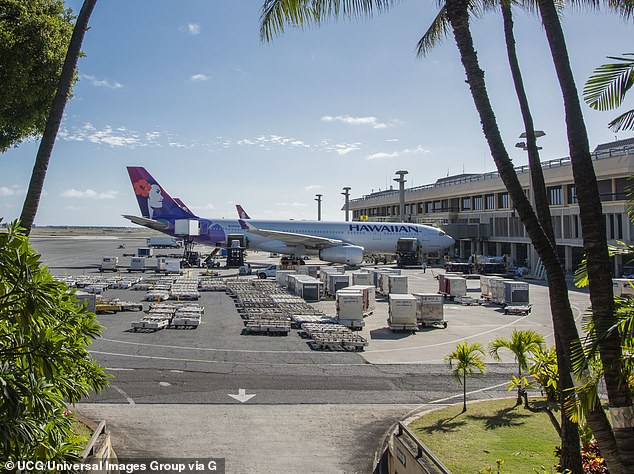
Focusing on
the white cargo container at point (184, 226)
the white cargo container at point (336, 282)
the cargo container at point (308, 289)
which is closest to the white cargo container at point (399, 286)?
the white cargo container at point (336, 282)

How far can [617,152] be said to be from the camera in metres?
49.9

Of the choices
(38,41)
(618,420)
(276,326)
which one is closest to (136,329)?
(276,326)

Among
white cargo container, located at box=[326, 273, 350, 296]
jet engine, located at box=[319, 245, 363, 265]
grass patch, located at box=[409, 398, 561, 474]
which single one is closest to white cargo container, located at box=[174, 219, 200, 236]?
jet engine, located at box=[319, 245, 363, 265]

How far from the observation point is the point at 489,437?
42.1ft

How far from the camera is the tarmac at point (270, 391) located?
12.1m

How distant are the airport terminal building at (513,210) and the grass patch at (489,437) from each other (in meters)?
25.7

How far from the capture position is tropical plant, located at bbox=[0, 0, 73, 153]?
1394 centimetres

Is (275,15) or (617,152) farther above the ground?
(617,152)

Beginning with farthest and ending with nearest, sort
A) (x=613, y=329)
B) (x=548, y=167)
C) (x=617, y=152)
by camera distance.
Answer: (x=548, y=167) → (x=617, y=152) → (x=613, y=329)

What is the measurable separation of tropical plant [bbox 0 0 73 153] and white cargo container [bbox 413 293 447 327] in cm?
2037

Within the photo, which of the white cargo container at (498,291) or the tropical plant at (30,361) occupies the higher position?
the tropical plant at (30,361)

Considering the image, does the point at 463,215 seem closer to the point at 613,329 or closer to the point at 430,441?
the point at 430,441

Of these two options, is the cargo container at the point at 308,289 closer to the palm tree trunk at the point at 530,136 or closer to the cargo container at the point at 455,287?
the cargo container at the point at 455,287

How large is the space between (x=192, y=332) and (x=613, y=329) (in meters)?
21.9
